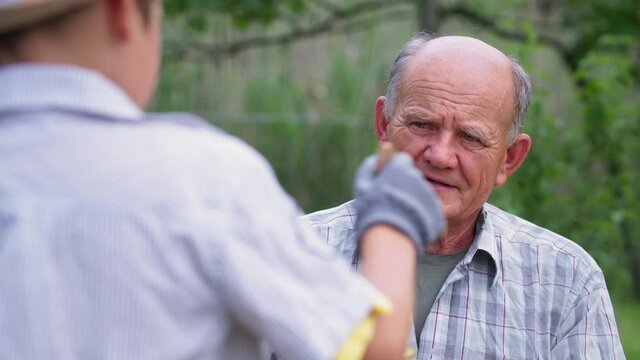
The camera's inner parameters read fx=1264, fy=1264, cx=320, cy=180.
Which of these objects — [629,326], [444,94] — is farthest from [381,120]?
[629,326]

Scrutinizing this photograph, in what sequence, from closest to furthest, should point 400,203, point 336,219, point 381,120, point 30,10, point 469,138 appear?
point 30,10
point 400,203
point 469,138
point 336,219
point 381,120

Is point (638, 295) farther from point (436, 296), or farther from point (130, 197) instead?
point (130, 197)

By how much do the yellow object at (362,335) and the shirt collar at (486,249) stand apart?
70.5 inches

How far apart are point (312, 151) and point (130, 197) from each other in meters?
8.12

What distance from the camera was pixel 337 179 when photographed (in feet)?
31.7

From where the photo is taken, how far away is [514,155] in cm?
373

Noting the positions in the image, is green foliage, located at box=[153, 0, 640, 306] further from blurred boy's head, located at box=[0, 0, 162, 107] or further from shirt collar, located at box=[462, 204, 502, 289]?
blurred boy's head, located at box=[0, 0, 162, 107]

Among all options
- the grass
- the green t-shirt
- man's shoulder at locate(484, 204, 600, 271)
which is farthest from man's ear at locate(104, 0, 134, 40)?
the grass

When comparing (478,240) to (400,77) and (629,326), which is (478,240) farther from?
(629,326)

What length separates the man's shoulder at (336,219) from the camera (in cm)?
362

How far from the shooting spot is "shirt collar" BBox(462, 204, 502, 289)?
3.48 meters

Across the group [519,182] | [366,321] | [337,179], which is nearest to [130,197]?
[366,321]

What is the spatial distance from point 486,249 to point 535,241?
0.53 feet

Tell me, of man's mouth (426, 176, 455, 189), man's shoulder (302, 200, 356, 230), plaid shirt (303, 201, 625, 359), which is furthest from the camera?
man's shoulder (302, 200, 356, 230)
